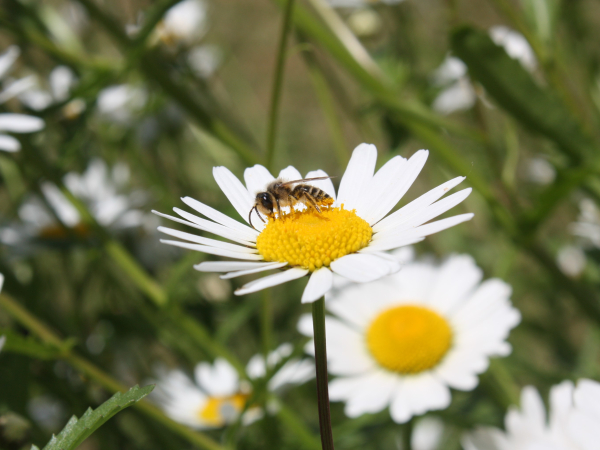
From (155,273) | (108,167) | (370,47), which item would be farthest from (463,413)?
(370,47)

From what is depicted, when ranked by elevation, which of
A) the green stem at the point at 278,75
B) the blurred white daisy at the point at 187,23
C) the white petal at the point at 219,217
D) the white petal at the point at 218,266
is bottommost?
the white petal at the point at 218,266

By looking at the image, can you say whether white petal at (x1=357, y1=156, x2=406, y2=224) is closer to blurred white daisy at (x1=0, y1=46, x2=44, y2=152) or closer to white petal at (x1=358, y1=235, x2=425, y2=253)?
white petal at (x1=358, y1=235, x2=425, y2=253)

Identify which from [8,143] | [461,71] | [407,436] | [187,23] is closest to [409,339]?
[407,436]

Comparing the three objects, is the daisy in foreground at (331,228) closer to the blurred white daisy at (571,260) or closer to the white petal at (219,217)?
the white petal at (219,217)

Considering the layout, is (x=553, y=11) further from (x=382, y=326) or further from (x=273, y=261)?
(x=273, y=261)

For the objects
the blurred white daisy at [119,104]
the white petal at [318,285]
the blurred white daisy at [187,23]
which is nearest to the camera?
the white petal at [318,285]

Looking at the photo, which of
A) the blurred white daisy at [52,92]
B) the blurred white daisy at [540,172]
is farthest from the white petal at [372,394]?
the blurred white daisy at [540,172]
